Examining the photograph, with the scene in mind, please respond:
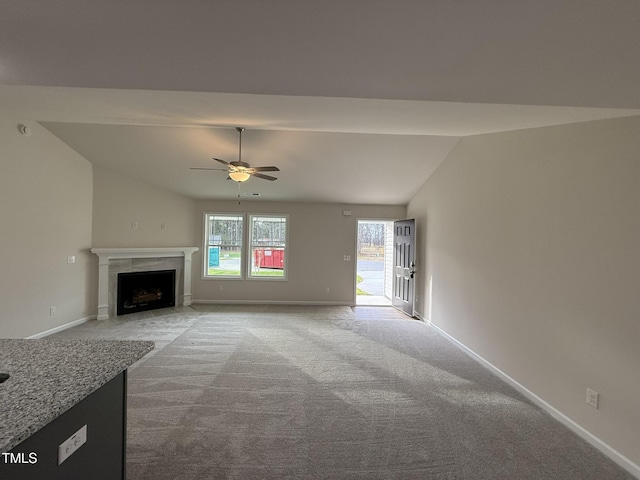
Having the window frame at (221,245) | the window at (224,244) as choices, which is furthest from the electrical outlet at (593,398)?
the window at (224,244)

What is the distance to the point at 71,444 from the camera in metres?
0.99

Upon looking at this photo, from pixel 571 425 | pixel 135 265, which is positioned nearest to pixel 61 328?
pixel 135 265

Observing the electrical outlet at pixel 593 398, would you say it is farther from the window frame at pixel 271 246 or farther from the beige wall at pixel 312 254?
the window frame at pixel 271 246

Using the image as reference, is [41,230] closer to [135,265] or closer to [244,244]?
[135,265]

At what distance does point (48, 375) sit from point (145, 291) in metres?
5.56

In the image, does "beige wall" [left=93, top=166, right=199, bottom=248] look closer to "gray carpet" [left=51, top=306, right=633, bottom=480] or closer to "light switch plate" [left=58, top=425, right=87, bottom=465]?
"gray carpet" [left=51, top=306, right=633, bottom=480]

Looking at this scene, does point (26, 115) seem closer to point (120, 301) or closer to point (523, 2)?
point (120, 301)

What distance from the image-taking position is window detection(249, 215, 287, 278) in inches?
268

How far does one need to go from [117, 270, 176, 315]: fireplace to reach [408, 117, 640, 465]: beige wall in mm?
5578

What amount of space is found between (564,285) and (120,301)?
21.5ft

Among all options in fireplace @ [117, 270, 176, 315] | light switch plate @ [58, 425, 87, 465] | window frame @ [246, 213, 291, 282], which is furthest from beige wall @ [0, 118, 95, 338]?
light switch plate @ [58, 425, 87, 465]

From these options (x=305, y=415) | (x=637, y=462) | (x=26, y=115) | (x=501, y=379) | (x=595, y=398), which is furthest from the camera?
(x=501, y=379)

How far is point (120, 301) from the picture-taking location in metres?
5.42

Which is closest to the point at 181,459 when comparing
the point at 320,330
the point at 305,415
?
the point at 305,415
